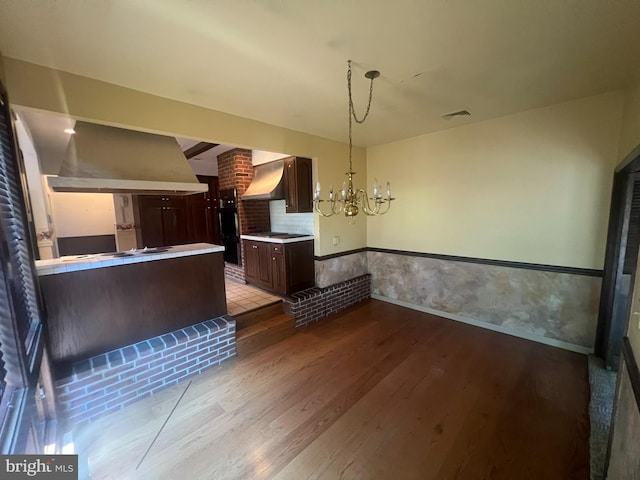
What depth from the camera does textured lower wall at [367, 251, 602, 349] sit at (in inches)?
111

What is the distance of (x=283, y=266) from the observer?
12.2ft

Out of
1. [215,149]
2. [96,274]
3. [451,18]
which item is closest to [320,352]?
[96,274]

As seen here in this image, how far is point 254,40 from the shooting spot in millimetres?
1651

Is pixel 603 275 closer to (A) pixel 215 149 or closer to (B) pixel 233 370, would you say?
(B) pixel 233 370

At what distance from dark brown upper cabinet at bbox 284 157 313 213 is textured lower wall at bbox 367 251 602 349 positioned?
1.72m

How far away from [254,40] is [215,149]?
3.37 m

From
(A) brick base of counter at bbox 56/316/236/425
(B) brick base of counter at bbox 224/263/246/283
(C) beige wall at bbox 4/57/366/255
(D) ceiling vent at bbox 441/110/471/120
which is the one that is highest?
(D) ceiling vent at bbox 441/110/471/120

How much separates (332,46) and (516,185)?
275 centimetres

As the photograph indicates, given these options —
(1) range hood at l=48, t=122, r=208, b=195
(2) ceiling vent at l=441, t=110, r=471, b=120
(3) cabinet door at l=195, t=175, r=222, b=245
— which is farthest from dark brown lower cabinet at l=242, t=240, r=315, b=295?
(3) cabinet door at l=195, t=175, r=222, b=245

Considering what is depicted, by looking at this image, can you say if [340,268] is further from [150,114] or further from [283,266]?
[150,114]

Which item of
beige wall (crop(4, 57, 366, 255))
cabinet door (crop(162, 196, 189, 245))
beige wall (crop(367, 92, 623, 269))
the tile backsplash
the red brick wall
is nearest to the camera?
beige wall (crop(4, 57, 366, 255))

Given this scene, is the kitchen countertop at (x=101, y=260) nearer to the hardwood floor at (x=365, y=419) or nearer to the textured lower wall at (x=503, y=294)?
the hardwood floor at (x=365, y=419)

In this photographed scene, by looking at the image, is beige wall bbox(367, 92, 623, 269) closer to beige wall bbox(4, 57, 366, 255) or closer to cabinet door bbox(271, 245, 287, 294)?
beige wall bbox(4, 57, 366, 255)

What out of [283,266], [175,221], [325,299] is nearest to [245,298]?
[283,266]
